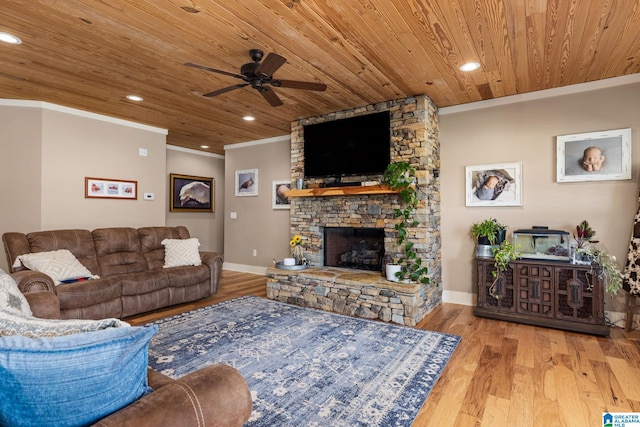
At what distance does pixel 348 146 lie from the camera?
4.34 meters

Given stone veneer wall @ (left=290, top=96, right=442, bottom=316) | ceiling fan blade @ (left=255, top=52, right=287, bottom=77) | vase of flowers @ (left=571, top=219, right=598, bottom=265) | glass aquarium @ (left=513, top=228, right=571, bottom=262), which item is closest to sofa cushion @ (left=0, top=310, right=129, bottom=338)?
ceiling fan blade @ (left=255, top=52, right=287, bottom=77)

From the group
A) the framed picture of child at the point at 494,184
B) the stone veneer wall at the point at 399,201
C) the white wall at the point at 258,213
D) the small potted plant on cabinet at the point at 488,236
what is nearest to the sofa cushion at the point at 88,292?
the stone veneer wall at the point at 399,201

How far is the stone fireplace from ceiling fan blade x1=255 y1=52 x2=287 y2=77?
6.39 ft

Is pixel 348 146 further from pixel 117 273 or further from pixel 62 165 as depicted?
pixel 62 165

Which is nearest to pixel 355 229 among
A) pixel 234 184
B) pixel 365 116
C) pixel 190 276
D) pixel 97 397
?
pixel 365 116

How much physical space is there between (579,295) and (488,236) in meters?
0.97

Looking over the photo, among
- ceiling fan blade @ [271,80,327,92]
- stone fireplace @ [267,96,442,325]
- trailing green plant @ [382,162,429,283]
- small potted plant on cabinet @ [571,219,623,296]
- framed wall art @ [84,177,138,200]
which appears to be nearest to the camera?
ceiling fan blade @ [271,80,327,92]

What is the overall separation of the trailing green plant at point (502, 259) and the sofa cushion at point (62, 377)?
355 centimetres

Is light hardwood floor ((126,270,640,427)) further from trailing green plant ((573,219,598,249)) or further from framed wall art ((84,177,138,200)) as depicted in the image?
framed wall art ((84,177,138,200))

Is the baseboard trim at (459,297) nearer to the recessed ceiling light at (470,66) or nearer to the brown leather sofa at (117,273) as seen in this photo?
the recessed ceiling light at (470,66)

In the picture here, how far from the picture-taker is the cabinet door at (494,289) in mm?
3518

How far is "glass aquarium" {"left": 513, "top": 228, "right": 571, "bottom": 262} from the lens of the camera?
3.39m

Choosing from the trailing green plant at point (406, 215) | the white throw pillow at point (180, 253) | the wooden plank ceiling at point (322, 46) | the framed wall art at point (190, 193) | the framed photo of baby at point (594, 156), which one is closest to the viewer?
the wooden plank ceiling at point (322, 46)

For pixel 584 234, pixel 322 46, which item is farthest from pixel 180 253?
pixel 584 234
